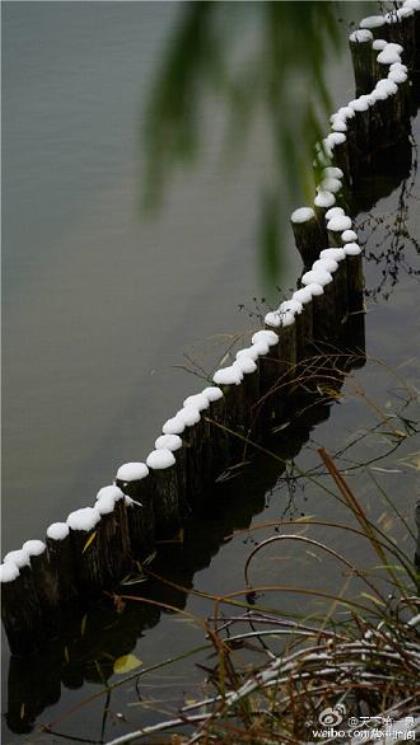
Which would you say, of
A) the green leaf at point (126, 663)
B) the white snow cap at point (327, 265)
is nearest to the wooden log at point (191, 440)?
the green leaf at point (126, 663)

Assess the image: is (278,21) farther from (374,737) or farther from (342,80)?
(374,737)

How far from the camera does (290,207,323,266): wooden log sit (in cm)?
650

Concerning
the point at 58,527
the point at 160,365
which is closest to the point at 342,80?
the point at 160,365

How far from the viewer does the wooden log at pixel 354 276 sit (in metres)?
6.05

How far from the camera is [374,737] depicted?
2.78 metres

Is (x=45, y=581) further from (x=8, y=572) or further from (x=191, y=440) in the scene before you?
(x=191, y=440)

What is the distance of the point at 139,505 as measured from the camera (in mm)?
4676

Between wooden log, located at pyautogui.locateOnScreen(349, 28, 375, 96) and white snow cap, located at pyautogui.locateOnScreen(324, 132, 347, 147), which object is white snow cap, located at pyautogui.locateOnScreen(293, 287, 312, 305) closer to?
white snow cap, located at pyautogui.locateOnScreen(324, 132, 347, 147)

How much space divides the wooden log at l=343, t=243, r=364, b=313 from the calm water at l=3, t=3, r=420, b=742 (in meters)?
0.12

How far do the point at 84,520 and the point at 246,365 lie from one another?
1.12 m

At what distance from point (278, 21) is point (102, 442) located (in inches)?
203

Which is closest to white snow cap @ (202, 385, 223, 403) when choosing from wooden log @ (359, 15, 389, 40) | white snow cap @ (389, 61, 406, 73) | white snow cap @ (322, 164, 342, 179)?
white snow cap @ (322, 164, 342, 179)

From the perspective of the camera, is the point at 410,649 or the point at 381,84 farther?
the point at 381,84

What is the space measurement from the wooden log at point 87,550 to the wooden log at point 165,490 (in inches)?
14.1
